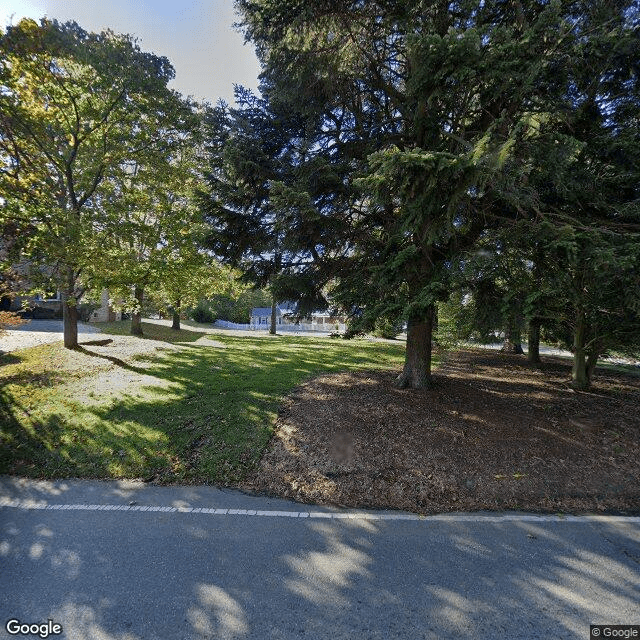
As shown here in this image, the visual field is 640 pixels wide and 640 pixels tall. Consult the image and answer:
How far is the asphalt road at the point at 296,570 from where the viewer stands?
7.81 feet

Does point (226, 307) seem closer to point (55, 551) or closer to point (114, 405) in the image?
point (114, 405)

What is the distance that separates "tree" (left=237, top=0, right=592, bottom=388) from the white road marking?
2705 mm

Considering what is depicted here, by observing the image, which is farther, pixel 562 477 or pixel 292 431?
pixel 292 431

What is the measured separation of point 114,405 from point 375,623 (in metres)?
6.19

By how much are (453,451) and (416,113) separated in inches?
225

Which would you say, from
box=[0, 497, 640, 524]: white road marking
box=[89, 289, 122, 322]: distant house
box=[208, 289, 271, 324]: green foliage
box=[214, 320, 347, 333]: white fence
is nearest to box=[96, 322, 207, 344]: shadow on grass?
box=[89, 289, 122, 322]: distant house

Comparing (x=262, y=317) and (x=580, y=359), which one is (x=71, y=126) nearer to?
(x=580, y=359)

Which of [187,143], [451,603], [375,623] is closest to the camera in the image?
[375,623]

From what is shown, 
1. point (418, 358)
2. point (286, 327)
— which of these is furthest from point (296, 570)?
point (286, 327)

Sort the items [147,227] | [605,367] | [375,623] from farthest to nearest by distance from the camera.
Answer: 1. [605,367]
2. [147,227]
3. [375,623]

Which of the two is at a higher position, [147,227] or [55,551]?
[147,227]

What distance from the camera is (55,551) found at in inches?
118

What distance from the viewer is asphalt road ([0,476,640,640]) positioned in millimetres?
2381

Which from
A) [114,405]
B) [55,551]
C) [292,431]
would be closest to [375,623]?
[55,551]
